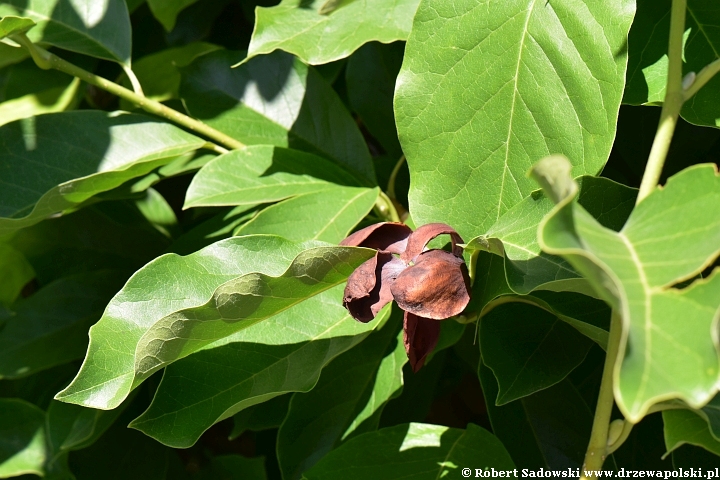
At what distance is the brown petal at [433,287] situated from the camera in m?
0.80

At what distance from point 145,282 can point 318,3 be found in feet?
1.90

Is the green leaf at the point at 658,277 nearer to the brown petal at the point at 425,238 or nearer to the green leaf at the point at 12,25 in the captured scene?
the brown petal at the point at 425,238

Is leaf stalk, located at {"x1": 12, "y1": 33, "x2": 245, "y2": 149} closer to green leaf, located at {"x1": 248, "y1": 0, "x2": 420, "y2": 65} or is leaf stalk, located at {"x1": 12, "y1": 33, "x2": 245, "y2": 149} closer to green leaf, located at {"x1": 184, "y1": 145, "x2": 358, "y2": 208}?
green leaf, located at {"x1": 184, "y1": 145, "x2": 358, "y2": 208}

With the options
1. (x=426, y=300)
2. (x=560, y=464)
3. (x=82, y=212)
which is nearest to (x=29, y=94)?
(x=82, y=212)

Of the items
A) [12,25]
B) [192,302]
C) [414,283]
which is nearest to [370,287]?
[414,283]

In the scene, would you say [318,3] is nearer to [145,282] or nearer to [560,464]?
[145,282]

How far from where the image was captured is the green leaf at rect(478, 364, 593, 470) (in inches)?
47.5

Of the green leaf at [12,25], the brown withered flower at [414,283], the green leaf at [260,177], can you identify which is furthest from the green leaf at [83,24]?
the brown withered flower at [414,283]

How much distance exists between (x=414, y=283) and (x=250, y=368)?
291mm

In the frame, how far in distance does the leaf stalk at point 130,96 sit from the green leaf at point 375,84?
283mm

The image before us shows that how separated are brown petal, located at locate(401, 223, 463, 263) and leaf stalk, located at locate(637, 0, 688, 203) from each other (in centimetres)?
23

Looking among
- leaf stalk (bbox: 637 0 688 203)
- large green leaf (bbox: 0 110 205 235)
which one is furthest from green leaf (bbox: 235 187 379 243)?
leaf stalk (bbox: 637 0 688 203)

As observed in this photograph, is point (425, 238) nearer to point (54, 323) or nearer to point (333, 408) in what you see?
point (333, 408)

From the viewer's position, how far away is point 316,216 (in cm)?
118
